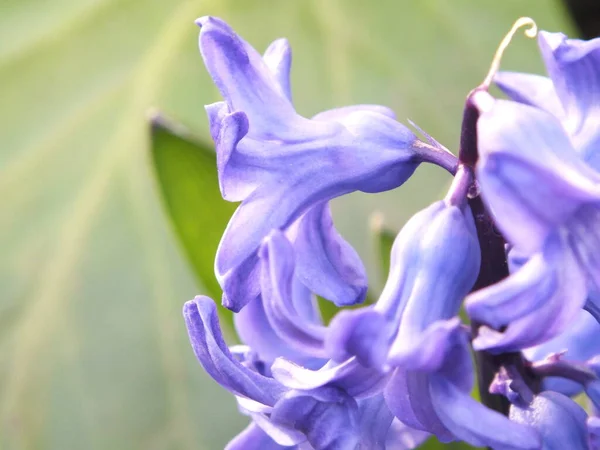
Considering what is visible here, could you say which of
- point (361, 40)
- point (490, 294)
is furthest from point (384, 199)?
point (490, 294)

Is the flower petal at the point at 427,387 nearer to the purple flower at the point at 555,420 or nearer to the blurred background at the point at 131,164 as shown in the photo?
the purple flower at the point at 555,420

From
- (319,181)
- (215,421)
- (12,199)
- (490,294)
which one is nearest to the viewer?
(490,294)

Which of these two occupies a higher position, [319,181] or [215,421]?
[319,181]

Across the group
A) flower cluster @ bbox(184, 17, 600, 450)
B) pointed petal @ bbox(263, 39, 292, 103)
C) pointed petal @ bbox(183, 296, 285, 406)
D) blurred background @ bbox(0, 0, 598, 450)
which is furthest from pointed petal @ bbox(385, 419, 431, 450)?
blurred background @ bbox(0, 0, 598, 450)

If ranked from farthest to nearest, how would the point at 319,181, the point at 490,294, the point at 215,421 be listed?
the point at 215,421, the point at 319,181, the point at 490,294

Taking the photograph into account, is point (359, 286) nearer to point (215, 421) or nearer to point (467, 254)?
point (467, 254)

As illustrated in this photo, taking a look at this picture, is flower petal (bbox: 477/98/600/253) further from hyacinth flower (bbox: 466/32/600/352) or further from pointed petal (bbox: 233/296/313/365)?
pointed petal (bbox: 233/296/313/365)
